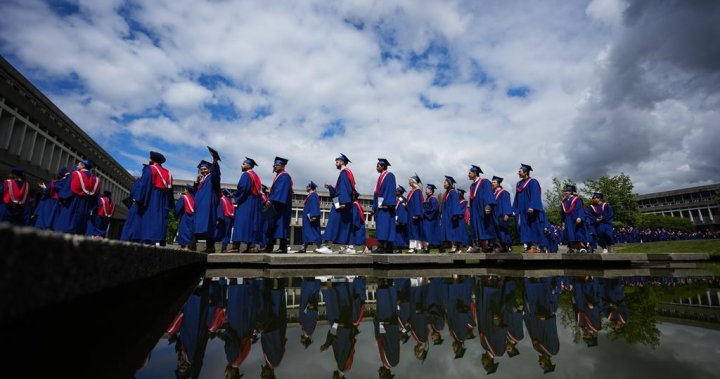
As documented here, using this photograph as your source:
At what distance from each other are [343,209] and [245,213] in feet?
8.19

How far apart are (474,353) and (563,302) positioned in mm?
1844

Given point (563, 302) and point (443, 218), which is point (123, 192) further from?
point (563, 302)

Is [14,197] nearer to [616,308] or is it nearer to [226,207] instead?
[226,207]

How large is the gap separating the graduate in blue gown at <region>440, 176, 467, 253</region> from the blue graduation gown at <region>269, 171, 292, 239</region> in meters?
5.17

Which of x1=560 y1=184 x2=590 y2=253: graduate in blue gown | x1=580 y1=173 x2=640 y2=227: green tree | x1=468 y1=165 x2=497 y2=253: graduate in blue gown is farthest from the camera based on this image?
x1=580 y1=173 x2=640 y2=227: green tree

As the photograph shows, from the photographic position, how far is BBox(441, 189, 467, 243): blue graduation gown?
449 inches

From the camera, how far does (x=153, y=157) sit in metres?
7.79

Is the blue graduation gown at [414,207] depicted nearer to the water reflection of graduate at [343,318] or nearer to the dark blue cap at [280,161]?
the dark blue cap at [280,161]

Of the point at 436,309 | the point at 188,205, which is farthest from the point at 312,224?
the point at 436,309

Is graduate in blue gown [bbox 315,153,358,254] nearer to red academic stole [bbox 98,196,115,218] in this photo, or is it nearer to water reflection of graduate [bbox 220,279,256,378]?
water reflection of graduate [bbox 220,279,256,378]

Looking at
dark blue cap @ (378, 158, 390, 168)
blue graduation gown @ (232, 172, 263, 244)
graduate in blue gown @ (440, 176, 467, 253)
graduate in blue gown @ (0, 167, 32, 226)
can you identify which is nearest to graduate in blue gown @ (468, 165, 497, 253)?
graduate in blue gown @ (440, 176, 467, 253)

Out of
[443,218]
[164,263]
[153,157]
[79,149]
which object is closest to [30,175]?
[79,149]

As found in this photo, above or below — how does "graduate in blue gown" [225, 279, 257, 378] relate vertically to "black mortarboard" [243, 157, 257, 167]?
below

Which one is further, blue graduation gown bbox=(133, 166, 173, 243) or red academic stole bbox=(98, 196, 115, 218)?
red academic stole bbox=(98, 196, 115, 218)
